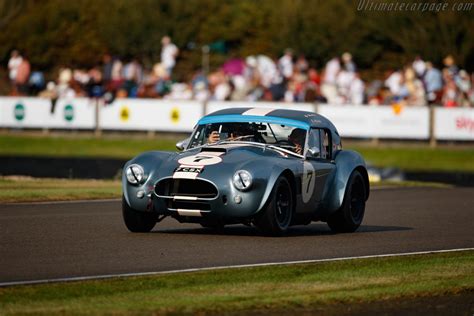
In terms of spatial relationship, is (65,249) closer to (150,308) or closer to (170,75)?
(150,308)

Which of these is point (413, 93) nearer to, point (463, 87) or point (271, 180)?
point (463, 87)

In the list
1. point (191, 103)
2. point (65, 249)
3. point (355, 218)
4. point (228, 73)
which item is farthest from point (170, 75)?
point (65, 249)

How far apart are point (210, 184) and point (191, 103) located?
21.8 m

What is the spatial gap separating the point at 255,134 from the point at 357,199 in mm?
1514

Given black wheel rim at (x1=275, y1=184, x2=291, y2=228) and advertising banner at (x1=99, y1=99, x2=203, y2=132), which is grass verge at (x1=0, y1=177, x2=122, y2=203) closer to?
black wheel rim at (x1=275, y1=184, x2=291, y2=228)

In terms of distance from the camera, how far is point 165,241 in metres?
12.0

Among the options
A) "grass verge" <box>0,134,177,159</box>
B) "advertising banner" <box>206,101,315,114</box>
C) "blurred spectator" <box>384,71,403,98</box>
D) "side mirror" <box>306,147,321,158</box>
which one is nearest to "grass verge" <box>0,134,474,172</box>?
"grass verge" <box>0,134,177,159</box>

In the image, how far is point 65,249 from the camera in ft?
36.0

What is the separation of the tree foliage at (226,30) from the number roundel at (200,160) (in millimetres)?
27656

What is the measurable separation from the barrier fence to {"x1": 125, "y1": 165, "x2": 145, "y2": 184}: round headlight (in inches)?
795

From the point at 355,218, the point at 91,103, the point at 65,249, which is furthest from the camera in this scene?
the point at 91,103

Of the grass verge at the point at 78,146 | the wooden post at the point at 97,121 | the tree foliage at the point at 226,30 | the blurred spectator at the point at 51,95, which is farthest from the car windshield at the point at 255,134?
the tree foliage at the point at 226,30

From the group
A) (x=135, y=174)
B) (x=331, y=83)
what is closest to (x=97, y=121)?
(x=331, y=83)

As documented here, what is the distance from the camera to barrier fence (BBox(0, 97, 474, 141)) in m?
32.3
